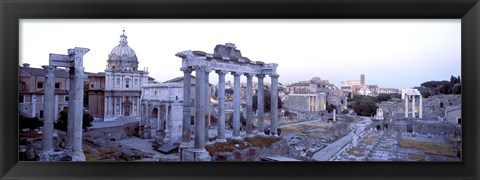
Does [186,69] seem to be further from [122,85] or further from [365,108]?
Answer: [365,108]

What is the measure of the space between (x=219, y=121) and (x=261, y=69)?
0.90 metres

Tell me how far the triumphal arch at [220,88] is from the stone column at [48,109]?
144 centimetres

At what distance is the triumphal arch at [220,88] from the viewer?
13.0 ft

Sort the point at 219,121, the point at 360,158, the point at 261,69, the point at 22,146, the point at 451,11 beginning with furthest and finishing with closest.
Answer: the point at 219,121 < the point at 261,69 < the point at 360,158 < the point at 22,146 < the point at 451,11

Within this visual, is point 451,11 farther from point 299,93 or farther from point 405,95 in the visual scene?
point 299,93

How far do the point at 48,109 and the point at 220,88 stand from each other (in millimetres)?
2016

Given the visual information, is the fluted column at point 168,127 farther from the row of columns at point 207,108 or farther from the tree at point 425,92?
the tree at point 425,92

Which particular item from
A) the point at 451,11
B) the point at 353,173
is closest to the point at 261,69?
the point at 353,173

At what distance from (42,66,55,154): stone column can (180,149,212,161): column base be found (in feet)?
4.87

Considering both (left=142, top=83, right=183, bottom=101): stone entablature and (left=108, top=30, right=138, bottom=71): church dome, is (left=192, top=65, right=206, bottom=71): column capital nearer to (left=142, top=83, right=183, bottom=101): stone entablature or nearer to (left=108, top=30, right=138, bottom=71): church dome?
(left=142, top=83, right=183, bottom=101): stone entablature

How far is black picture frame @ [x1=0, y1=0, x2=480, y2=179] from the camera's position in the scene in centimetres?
320

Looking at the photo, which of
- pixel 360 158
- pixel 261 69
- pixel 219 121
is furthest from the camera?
pixel 219 121

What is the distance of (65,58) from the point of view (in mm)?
3732

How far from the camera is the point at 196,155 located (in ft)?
13.0
